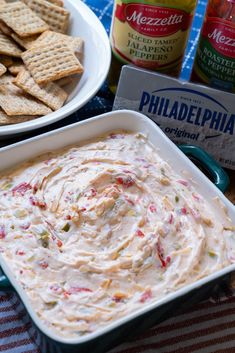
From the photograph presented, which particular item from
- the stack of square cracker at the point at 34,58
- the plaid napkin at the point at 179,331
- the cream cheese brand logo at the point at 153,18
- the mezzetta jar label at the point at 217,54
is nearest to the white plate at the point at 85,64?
the stack of square cracker at the point at 34,58

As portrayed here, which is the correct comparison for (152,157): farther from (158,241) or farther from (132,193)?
(158,241)

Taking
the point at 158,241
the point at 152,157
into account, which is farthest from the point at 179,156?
the point at 158,241

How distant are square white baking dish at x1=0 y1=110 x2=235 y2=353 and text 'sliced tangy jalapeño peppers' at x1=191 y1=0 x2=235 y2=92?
0.21 meters

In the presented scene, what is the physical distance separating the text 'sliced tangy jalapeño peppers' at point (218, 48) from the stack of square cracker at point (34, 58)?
0.99 ft

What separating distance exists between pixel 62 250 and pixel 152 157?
31cm

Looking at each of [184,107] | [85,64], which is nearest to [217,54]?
[184,107]

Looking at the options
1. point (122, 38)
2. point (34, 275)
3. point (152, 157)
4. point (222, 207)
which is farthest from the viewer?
point (122, 38)

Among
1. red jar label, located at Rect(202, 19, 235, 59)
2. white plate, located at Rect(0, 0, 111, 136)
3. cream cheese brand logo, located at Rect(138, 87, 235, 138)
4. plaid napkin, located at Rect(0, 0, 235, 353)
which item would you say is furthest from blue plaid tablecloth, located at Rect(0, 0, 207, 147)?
plaid napkin, located at Rect(0, 0, 235, 353)

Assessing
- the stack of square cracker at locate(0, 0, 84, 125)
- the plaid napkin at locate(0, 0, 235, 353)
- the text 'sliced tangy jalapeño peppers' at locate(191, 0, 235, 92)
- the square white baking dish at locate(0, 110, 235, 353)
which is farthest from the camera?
the stack of square cracker at locate(0, 0, 84, 125)

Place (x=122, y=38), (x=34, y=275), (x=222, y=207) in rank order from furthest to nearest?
(x=122, y=38) < (x=222, y=207) < (x=34, y=275)

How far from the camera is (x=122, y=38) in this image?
131 cm

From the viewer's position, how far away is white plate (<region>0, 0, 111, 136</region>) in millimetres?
1209

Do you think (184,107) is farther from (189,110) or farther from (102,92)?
(102,92)

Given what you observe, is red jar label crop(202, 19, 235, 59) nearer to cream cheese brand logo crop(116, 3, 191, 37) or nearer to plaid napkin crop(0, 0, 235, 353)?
cream cheese brand logo crop(116, 3, 191, 37)
